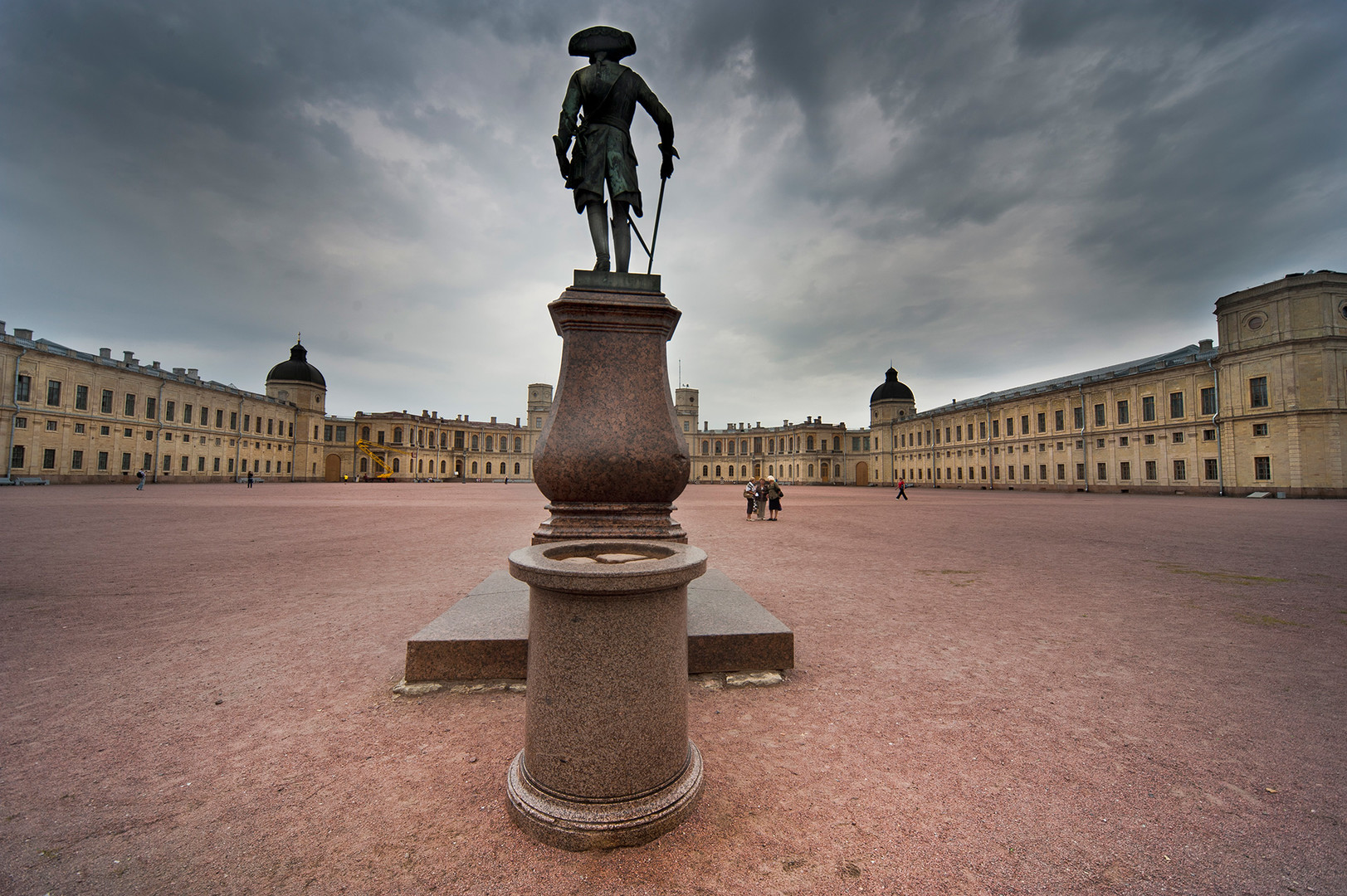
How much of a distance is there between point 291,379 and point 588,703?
73.3 m

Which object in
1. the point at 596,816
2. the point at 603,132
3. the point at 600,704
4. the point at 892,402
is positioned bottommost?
the point at 596,816

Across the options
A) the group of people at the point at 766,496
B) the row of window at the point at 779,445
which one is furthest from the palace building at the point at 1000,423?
the group of people at the point at 766,496

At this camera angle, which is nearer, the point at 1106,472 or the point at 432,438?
the point at 1106,472

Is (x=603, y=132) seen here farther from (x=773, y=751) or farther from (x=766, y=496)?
(x=766, y=496)

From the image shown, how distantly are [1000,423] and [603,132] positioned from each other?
2171 inches

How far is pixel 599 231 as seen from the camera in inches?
176

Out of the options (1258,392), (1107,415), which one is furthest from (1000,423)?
(1258,392)

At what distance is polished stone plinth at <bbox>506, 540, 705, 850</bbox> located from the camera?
74.7 inches

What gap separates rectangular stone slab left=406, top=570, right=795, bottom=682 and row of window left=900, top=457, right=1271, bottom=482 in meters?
41.6

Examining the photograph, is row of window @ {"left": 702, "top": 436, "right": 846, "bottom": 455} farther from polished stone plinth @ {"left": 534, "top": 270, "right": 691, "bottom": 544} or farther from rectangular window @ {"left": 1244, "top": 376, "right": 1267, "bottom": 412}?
polished stone plinth @ {"left": 534, "top": 270, "right": 691, "bottom": 544}

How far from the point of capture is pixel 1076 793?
222cm

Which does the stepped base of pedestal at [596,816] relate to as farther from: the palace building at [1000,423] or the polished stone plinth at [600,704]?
the palace building at [1000,423]

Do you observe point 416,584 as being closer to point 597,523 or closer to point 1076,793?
point 597,523

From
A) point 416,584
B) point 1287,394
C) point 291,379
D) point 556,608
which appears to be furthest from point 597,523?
point 291,379
